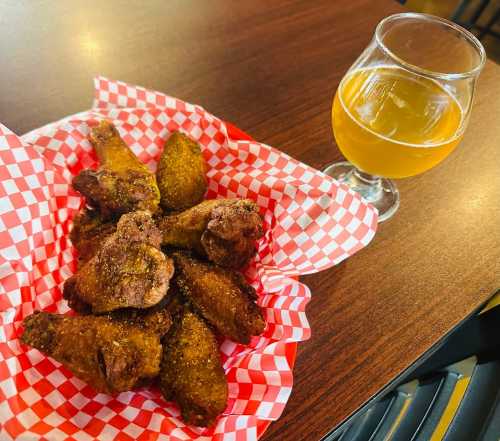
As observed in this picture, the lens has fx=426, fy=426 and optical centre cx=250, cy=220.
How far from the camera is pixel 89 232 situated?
2.83 ft

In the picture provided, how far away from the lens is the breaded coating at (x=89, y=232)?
832 mm

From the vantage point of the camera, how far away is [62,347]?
69 centimetres

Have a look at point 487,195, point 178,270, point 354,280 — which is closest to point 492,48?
point 487,195

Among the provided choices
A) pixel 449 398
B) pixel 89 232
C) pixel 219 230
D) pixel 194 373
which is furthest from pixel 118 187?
pixel 449 398

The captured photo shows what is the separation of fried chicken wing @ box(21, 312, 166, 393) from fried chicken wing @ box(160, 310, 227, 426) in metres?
0.03

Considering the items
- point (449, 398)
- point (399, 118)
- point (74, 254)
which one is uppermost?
point (399, 118)

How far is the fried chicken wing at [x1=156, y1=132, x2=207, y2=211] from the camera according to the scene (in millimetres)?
925

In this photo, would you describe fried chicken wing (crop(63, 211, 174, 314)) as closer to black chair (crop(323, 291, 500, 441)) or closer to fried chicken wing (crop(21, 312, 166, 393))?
fried chicken wing (crop(21, 312, 166, 393))


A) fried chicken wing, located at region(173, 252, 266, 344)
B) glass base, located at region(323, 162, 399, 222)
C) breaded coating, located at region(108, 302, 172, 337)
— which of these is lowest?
breaded coating, located at region(108, 302, 172, 337)

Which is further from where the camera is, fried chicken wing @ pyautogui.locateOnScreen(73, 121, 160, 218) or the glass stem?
the glass stem

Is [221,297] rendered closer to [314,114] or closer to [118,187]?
[118,187]

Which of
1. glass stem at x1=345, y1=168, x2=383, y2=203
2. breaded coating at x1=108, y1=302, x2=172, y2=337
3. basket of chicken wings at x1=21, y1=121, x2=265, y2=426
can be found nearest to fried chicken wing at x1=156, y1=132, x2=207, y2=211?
basket of chicken wings at x1=21, y1=121, x2=265, y2=426

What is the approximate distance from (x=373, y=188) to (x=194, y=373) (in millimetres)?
635

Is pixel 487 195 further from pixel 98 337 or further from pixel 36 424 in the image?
pixel 36 424
